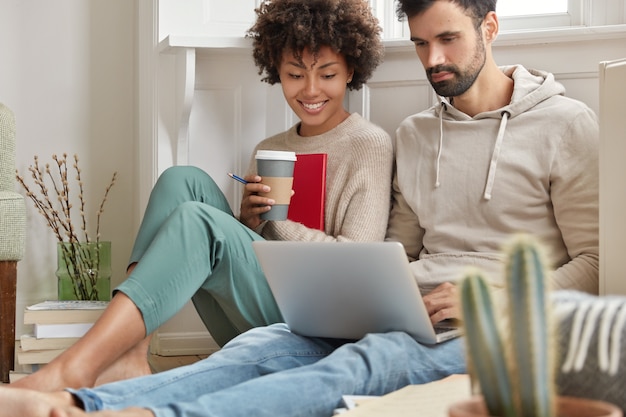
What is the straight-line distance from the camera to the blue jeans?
1291 mm

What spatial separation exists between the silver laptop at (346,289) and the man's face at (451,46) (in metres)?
0.57

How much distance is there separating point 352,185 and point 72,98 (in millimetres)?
1349

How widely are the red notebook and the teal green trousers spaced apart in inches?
7.0

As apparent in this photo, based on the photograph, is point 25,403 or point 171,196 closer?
point 25,403

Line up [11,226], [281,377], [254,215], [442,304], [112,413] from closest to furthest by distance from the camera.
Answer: [112,413], [281,377], [442,304], [254,215], [11,226]

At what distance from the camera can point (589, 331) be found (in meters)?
0.83

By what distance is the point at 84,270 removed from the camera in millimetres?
2750

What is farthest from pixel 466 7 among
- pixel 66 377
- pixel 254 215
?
pixel 66 377

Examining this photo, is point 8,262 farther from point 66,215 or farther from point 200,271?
point 200,271

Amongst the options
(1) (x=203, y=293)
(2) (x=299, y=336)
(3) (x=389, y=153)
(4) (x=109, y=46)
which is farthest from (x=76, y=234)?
(2) (x=299, y=336)

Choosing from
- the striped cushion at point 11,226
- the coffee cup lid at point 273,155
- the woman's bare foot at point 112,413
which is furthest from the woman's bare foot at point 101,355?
the striped cushion at point 11,226

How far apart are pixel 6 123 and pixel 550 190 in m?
1.68

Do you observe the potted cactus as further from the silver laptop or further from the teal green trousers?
the teal green trousers

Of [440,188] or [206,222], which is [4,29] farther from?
[440,188]
